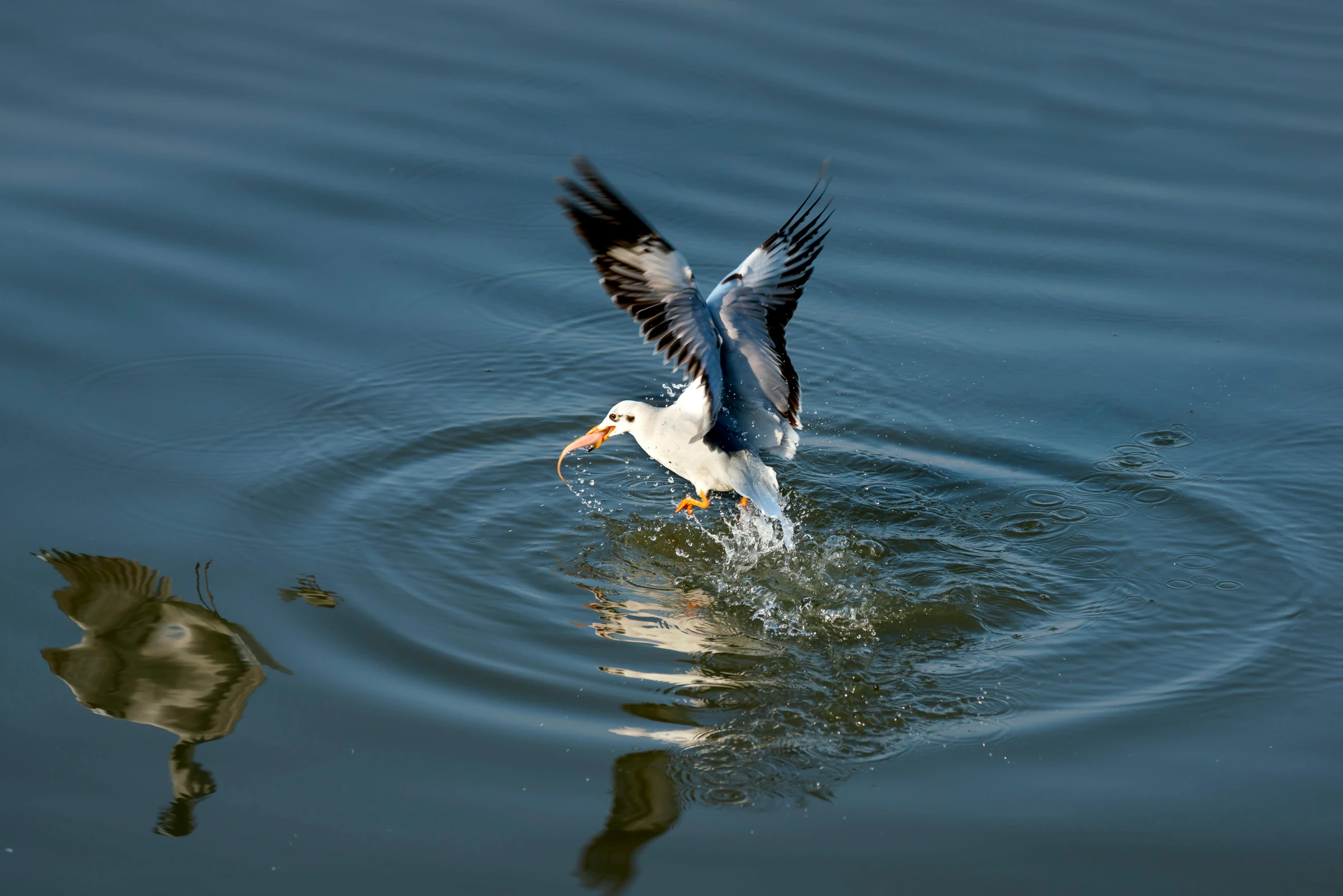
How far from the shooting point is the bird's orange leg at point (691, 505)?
6.66 meters

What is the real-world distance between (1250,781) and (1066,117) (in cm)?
673

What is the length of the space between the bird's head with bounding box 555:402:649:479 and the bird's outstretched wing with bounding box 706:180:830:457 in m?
0.48

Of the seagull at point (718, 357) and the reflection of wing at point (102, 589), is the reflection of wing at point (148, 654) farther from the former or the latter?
the seagull at point (718, 357)

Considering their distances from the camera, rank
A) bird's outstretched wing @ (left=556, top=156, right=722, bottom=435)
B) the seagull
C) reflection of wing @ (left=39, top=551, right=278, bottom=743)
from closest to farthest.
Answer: reflection of wing @ (left=39, top=551, right=278, bottom=743) → bird's outstretched wing @ (left=556, top=156, right=722, bottom=435) → the seagull

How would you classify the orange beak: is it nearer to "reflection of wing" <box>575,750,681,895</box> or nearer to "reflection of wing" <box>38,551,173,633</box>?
"reflection of wing" <box>38,551,173,633</box>

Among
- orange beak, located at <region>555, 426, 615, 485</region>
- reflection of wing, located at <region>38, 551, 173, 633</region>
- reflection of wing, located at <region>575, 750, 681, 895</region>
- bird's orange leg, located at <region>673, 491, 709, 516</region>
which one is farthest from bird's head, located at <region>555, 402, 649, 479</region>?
reflection of wing, located at <region>575, 750, 681, 895</region>

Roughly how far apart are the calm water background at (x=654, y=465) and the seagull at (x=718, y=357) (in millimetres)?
295

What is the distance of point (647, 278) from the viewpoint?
5.58 metres

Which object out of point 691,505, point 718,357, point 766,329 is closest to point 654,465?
point 691,505

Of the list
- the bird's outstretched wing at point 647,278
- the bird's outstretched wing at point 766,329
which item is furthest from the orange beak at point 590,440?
the bird's outstretched wing at point 647,278

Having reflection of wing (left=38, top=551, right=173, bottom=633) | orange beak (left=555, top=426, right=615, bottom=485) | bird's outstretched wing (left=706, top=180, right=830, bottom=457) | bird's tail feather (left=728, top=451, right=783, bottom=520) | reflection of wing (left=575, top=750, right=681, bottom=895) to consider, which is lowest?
reflection of wing (left=575, top=750, right=681, bottom=895)

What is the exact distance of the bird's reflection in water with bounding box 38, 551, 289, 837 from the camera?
448cm

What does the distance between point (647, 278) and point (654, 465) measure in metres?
1.75

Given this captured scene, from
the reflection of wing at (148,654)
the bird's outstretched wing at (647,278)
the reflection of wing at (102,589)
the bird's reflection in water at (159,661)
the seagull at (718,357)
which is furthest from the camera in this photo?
the seagull at (718,357)
